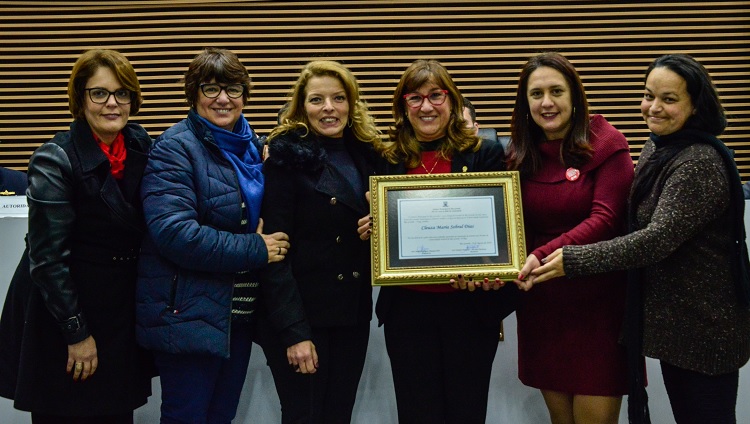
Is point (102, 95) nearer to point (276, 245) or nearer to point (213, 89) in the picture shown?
point (213, 89)

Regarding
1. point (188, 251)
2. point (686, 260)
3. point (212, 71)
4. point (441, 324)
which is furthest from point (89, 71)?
point (686, 260)

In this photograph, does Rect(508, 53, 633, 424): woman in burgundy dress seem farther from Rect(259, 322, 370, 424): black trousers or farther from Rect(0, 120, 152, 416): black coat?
Rect(0, 120, 152, 416): black coat

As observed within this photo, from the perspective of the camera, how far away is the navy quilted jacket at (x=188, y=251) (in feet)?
5.67

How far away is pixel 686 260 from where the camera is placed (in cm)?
176

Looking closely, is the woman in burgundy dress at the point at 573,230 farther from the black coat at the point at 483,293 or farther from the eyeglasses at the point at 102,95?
the eyeglasses at the point at 102,95

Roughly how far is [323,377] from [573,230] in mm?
881

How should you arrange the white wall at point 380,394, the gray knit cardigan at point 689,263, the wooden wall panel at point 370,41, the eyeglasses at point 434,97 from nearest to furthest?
the gray knit cardigan at point 689,263 < the eyeglasses at point 434,97 < the white wall at point 380,394 < the wooden wall panel at point 370,41

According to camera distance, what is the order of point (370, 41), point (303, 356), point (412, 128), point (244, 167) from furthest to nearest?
point (370, 41)
point (412, 128)
point (244, 167)
point (303, 356)

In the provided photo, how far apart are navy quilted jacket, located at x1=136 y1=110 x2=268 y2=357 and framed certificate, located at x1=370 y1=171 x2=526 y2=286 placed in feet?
1.28

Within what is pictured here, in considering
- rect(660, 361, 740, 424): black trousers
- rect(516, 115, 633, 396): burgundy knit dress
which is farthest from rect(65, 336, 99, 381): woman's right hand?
rect(660, 361, 740, 424): black trousers

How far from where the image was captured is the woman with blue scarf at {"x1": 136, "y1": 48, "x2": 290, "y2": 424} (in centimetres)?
174

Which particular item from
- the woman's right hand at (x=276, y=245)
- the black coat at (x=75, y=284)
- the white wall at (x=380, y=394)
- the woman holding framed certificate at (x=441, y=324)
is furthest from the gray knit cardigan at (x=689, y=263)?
the black coat at (x=75, y=284)

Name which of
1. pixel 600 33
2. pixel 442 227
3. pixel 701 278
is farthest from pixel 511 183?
pixel 600 33

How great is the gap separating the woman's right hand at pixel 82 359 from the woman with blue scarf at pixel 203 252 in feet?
0.45
